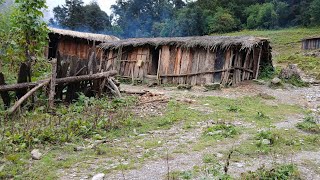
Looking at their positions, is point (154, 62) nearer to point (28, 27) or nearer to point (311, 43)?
point (28, 27)

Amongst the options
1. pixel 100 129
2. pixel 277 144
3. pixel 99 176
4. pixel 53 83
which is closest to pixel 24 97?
pixel 53 83

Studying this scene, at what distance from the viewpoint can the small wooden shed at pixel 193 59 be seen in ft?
47.0

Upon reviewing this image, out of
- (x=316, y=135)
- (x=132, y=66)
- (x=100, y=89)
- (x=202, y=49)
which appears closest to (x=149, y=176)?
(x=316, y=135)

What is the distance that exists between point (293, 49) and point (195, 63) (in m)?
20.1

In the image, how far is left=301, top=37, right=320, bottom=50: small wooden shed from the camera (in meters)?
29.5

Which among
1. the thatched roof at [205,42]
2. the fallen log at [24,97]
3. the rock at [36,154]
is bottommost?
the rock at [36,154]

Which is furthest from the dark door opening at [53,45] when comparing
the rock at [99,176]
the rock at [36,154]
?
the rock at [99,176]

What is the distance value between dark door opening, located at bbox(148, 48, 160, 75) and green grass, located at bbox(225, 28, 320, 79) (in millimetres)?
8826

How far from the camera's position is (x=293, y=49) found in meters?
31.3

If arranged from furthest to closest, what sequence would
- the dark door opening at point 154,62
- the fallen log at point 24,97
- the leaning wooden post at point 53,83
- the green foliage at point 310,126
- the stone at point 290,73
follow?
1. the dark door opening at point 154,62
2. the stone at point 290,73
3. the leaning wooden post at point 53,83
4. the fallen log at point 24,97
5. the green foliage at point 310,126

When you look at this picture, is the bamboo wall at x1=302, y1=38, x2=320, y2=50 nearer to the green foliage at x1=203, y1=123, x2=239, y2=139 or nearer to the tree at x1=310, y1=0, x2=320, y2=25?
the tree at x1=310, y1=0, x2=320, y2=25

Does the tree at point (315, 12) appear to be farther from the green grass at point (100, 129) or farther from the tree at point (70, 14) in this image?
the green grass at point (100, 129)

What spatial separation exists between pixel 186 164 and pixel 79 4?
47.2 metres

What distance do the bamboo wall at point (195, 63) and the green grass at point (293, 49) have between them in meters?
4.07
